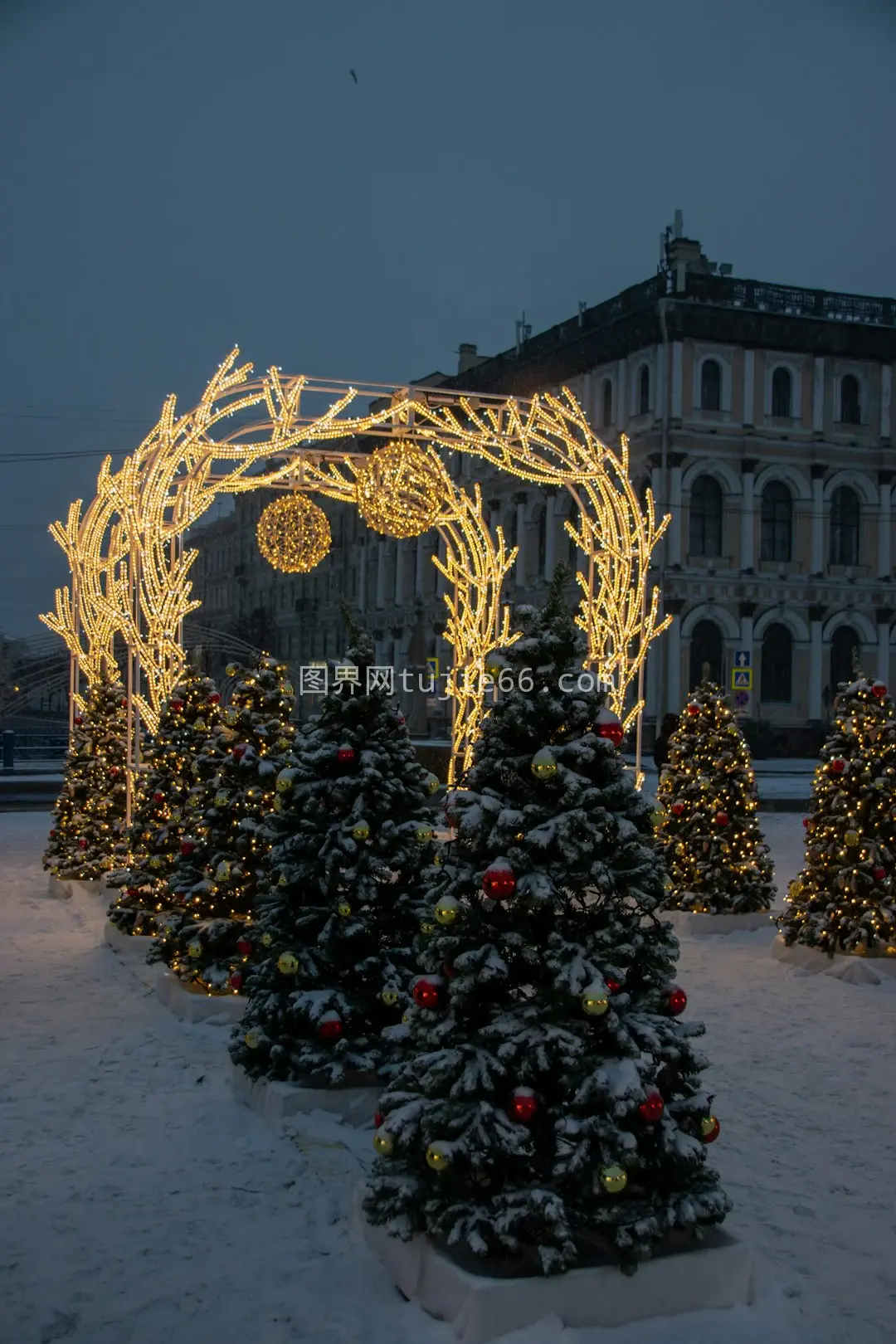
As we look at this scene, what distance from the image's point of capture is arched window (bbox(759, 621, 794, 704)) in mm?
36531

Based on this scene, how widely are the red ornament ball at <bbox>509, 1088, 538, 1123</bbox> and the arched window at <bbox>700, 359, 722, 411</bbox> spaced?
3325 centimetres

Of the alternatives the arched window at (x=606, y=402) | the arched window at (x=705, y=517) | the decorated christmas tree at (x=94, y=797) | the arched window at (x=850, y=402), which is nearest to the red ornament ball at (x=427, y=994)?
the decorated christmas tree at (x=94, y=797)

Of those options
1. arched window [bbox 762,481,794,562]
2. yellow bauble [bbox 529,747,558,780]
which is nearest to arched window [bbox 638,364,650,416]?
arched window [bbox 762,481,794,562]

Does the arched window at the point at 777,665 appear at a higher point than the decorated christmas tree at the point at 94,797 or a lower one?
higher

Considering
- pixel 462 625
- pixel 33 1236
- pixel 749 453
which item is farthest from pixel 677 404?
pixel 33 1236

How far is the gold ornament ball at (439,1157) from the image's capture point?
14.2 feet

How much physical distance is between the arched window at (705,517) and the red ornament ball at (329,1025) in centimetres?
3106

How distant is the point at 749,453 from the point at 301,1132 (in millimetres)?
32472

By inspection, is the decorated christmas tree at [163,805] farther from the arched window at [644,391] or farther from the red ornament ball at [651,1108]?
the arched window at [644,391]

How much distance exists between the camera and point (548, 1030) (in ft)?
14.6

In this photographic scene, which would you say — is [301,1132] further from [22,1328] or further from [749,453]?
Answer: [749,453]

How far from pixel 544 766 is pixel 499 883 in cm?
45

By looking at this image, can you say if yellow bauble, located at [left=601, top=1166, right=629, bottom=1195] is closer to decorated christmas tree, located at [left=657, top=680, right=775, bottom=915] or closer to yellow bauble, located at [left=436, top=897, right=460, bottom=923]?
yellow bauble, located at [left=436, top=897, right=460, bottom=923]

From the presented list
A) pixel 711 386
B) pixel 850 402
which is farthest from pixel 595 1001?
pixel 850 402
